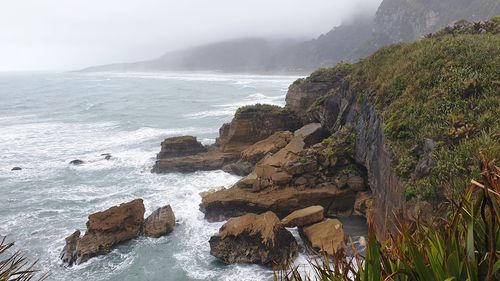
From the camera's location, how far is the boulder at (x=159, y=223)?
16953 mm

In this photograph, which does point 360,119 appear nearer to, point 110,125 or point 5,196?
point 5,196

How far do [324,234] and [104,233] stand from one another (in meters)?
8.73

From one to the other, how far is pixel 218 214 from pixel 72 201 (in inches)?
346

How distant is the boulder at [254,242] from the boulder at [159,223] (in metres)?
3.02

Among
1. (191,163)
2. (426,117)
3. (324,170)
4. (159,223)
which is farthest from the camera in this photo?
(191,163)

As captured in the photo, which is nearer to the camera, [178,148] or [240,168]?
[240,168]

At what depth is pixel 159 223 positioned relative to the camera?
17.2m

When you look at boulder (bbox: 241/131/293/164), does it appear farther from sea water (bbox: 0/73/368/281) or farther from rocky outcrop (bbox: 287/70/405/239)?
rocky outcrop (bbox: 287/70/405/239)

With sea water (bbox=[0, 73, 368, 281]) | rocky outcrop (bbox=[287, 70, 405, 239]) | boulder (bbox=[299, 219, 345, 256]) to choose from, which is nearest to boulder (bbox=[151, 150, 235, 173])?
sea water (bbox=[0, 73, 368, 281])

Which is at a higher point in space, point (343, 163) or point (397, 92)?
point (397, 92)

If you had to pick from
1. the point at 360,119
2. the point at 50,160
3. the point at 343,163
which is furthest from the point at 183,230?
the point at 50,160

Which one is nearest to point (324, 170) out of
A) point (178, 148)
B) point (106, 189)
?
point (178, 148)

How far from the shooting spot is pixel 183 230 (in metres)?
17.3

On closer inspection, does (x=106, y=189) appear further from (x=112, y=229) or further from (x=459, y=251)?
(x=459, y=251)
